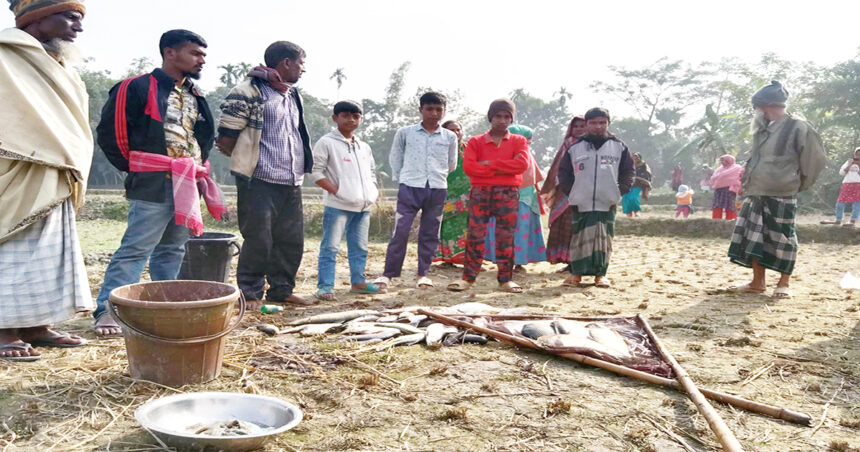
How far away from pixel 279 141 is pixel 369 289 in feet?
5.31

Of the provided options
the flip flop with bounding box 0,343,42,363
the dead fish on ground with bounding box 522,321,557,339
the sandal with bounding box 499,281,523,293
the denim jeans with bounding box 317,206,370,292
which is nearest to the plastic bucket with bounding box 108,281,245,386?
the flip flop with bounding box 0,343,42,363

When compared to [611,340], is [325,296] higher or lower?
lower

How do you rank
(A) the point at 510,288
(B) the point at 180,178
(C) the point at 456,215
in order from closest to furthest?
(B) the point at 180,178 < (A) the point at 510,288 < (C) the point at 456,215

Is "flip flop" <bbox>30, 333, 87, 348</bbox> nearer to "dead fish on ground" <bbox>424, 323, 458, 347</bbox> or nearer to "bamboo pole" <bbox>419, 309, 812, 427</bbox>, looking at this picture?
"dead fish on ground" <bbox>424, 323, 458, 347</bbox>

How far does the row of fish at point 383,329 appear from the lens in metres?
3.38

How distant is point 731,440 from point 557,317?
1.93 m

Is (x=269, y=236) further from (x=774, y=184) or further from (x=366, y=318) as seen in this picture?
(x=774, y=184)

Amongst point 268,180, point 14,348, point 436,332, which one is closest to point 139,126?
point 268,180

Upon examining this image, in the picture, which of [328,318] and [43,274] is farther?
[328,318]

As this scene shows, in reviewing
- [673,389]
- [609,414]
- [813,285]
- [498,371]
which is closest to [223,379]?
[498,371]

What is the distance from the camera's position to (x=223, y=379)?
2656 millimetres

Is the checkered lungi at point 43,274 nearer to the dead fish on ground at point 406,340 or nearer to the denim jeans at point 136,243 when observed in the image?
the denim jeans at point 136,243

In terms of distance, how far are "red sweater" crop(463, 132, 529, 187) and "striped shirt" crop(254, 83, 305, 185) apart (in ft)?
5.55

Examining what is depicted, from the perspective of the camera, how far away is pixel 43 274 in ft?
9.22
